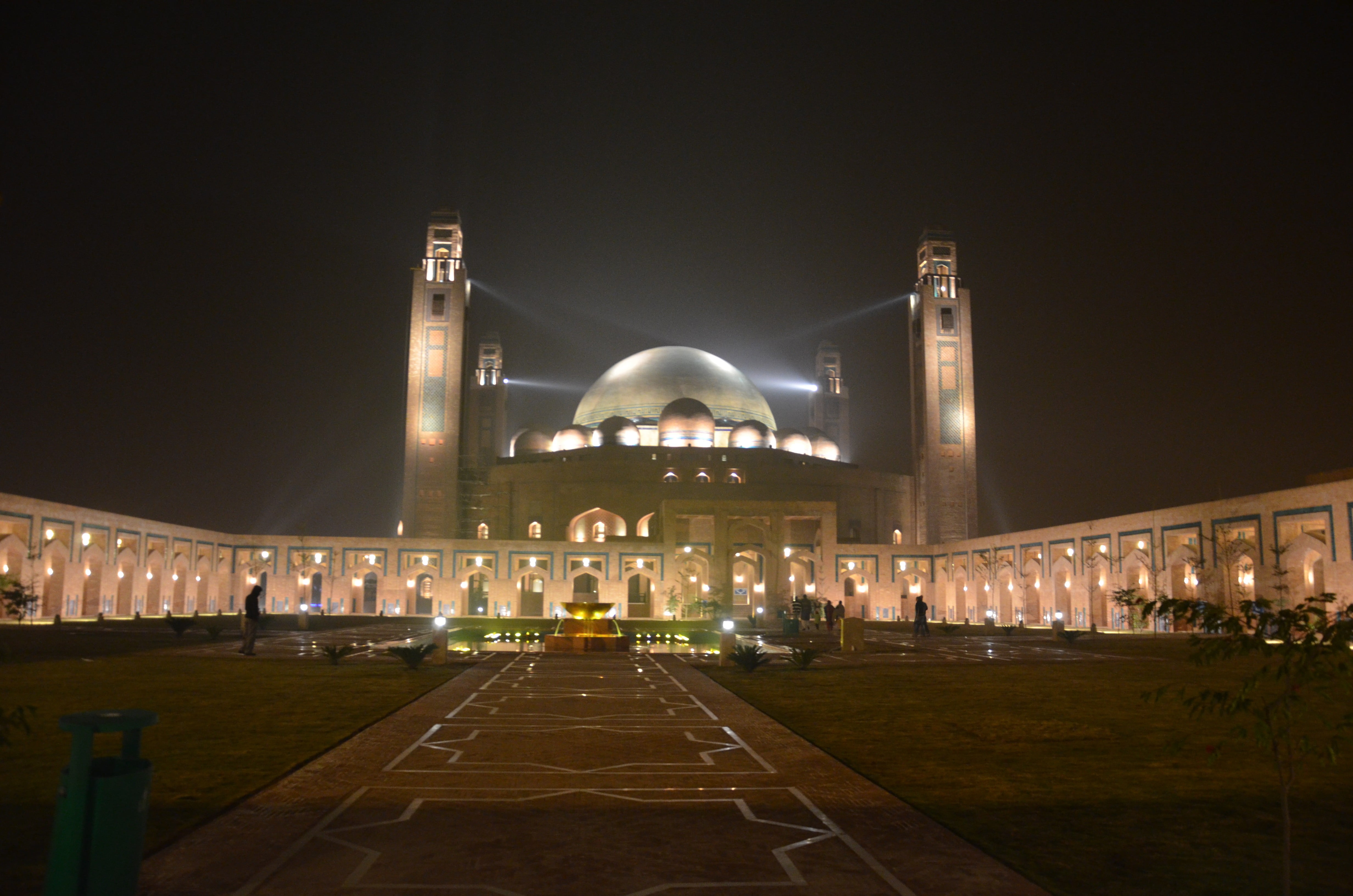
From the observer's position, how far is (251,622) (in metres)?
18.6

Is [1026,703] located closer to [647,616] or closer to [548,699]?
[548,699]

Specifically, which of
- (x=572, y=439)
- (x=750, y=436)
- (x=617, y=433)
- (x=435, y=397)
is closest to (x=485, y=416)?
(x=572, y=439)

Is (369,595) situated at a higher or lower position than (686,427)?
lower

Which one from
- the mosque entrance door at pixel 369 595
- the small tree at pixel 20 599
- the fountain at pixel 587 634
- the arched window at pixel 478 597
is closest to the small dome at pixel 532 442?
the mosque entrance door at pixel 369 595

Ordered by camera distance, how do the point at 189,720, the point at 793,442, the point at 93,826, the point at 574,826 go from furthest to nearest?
1. the point at 793,442
2. the point at 189,720
3. the point at 574,826
4. the point at 93,826

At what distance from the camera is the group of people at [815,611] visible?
3253 centimetres

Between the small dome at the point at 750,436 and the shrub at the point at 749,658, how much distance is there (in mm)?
41619

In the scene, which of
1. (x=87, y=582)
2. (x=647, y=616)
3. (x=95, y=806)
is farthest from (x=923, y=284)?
(x=95, y=806)

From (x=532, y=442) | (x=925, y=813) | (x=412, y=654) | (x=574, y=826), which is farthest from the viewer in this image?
(x=532, y=442)

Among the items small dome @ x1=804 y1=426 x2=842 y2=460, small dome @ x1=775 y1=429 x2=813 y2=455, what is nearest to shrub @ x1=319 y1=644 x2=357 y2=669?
small dome @ x1=775 y1=429 x2=813 y2=455

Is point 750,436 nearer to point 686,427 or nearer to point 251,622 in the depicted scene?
point 686,427

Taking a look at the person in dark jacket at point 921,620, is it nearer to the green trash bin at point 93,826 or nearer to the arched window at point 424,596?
the arched window at point 424,596

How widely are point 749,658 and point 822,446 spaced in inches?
1902

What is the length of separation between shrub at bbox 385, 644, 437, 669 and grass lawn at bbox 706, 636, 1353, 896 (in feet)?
17.9
